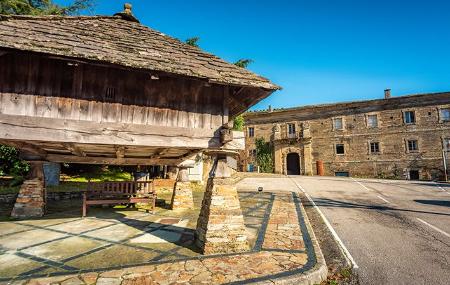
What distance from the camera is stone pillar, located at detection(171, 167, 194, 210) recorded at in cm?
954

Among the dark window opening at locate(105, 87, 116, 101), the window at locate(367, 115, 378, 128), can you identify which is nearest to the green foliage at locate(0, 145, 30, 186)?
the dark window opening at locate(105, 87, 116, 101)

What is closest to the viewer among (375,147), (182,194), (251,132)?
(182,194)

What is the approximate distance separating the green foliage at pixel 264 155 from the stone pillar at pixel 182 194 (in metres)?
22.1

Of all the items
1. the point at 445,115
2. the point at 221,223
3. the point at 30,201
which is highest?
the point at 445,115

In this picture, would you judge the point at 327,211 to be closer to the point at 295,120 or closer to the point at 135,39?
the point at 135,39

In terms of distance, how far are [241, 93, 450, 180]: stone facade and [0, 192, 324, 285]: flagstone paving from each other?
886 inches

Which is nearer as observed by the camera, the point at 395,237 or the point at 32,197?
the point at 395,237

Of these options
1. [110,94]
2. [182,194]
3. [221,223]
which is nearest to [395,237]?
[221,223]

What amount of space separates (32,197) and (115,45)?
633cm

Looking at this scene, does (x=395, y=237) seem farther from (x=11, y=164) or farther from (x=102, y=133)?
(x=11, y=164)

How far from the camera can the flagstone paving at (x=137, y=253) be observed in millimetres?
3947

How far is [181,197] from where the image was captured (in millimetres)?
9609

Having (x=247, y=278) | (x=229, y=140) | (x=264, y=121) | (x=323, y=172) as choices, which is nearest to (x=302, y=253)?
(x=247, y=278)

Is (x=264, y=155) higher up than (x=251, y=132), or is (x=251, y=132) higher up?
(x=251, y=132)
